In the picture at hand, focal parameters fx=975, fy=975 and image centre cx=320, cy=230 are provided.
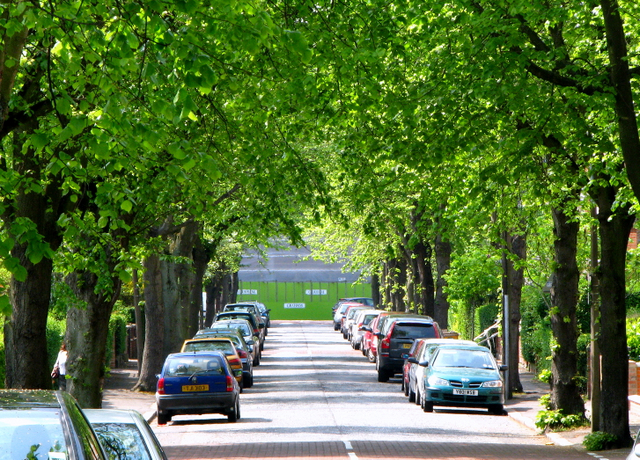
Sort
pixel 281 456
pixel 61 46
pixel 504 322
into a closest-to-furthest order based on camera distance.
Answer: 1. pixel 61 46
2. pixel 281 456
3. pixel 504 322

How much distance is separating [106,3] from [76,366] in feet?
34.2

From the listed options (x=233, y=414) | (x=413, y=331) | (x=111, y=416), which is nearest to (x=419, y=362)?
(x=233, y=414)

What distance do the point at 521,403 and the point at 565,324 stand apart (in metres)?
6.46

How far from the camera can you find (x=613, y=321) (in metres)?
16.6

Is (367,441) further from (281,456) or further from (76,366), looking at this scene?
(76,366)

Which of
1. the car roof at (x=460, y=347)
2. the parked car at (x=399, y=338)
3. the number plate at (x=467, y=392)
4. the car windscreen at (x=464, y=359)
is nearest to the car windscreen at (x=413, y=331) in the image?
the parked car at (x=399, y=338)

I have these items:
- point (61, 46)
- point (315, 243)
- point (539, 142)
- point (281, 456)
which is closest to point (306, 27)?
point (539, 142)

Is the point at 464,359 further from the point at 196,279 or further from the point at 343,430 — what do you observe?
the point at 196,279

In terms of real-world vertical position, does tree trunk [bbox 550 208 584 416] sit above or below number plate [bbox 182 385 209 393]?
above

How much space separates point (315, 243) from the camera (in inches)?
2132

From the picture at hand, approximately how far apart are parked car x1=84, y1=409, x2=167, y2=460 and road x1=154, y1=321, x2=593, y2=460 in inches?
272

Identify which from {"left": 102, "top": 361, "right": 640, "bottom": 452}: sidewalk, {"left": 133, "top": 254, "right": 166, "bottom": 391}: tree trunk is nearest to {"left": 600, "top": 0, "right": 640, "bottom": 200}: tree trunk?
{"left": 102, "top": 361, "right": 640, "bottom": 452}: sidewalk

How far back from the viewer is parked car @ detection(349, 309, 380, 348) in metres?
47.1

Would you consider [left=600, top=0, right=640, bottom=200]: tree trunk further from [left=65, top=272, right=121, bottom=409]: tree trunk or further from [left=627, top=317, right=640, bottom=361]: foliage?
[left=627, top=317, right=640, bottom=361]: foliage
